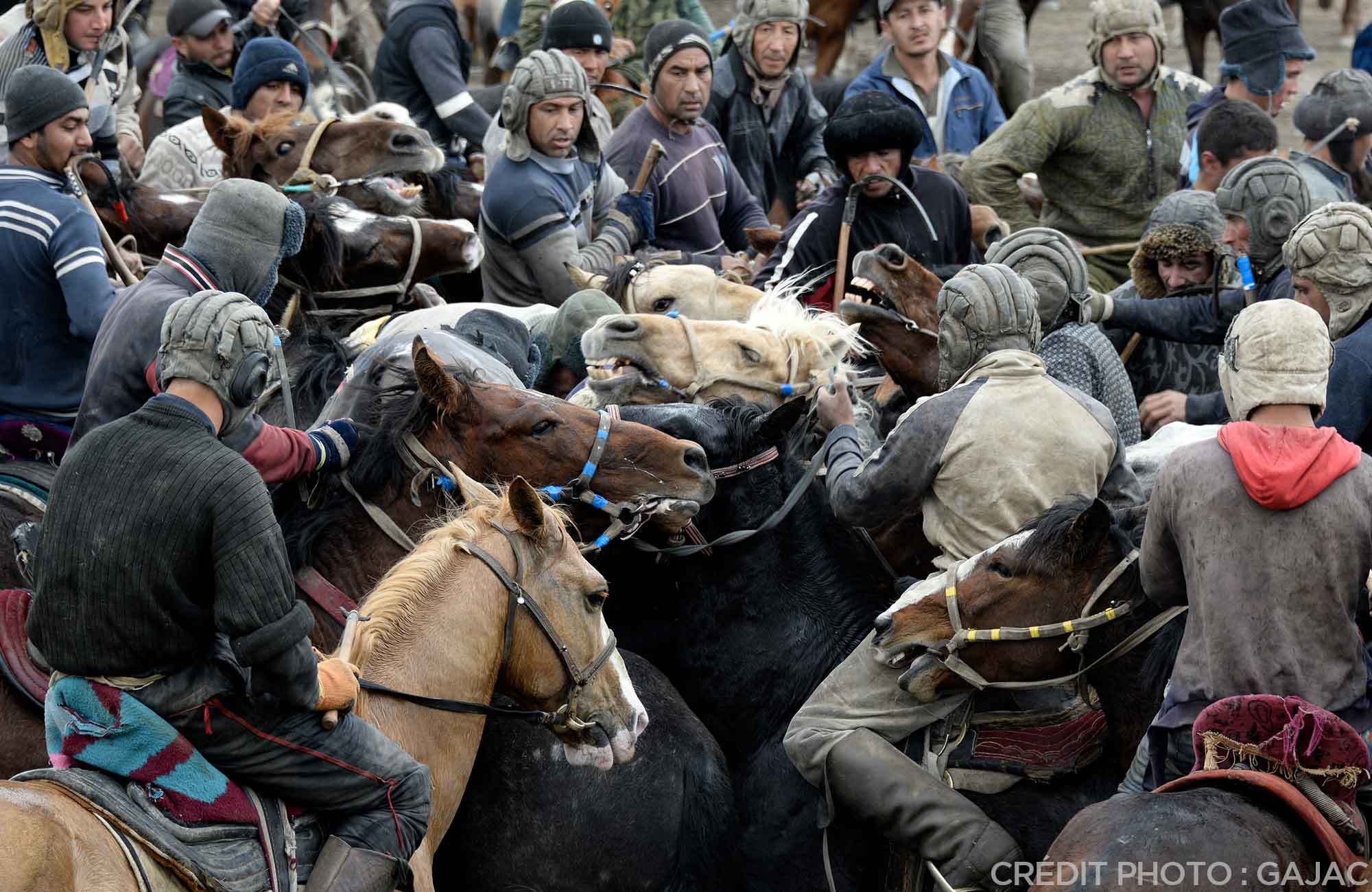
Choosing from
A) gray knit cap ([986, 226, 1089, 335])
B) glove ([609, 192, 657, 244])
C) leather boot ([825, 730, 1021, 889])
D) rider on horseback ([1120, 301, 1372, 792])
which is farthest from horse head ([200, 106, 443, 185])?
rider on horseback ([1120, 301, 1372, 792])

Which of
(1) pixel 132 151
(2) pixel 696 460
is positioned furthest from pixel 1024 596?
(1) pixel 132 151

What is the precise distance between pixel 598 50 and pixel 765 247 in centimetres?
241

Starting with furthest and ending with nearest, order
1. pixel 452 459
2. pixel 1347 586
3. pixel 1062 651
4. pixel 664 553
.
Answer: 1. pixel 664 553
2. pixel 452 459
3. pixel 1062 651
4. pixel 1347 586

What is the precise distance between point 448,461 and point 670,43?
5053 mm

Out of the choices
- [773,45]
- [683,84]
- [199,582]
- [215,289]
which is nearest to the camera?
[199,582]

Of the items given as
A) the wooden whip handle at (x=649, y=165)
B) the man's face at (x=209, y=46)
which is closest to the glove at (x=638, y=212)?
the wooden whip handle at (x=649, y=165)

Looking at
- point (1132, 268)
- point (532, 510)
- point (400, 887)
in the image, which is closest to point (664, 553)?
point (532, 510)

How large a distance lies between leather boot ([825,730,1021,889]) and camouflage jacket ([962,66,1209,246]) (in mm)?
6013

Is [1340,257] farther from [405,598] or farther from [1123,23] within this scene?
[1123,23]

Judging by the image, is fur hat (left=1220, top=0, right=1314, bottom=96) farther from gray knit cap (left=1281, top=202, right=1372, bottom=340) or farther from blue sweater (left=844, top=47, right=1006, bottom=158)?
gray knit cap (left=1281, top=202, right=1372, bottom=340)

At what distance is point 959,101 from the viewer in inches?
460

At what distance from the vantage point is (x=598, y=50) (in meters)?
10.5

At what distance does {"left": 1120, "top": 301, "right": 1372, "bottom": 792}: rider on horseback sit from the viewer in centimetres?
439

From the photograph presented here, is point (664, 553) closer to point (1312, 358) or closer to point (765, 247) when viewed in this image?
point (1312, 358)
